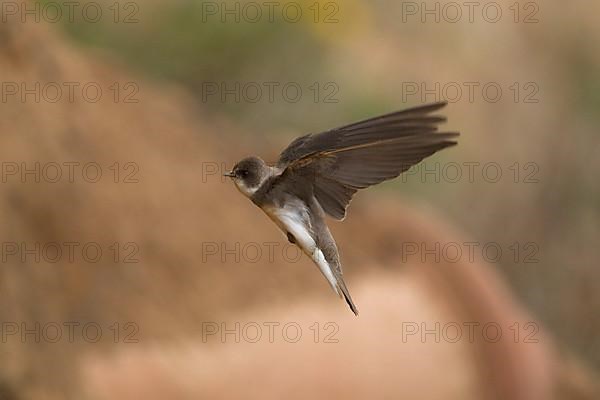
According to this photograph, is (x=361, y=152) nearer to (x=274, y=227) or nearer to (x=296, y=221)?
(x=296, y=221)

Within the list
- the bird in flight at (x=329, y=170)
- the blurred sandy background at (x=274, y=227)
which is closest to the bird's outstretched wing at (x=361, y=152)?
the bird in flight at (x=329, y=170)

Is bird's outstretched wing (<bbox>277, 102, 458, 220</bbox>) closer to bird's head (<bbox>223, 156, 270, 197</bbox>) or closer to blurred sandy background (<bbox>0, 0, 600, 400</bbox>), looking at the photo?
bird's head (<bbox>223, 156, 270, 197</bbox>)

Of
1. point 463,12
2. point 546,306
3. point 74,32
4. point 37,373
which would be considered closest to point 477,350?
point 546,306

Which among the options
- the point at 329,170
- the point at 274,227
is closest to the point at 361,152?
the point at 329,170

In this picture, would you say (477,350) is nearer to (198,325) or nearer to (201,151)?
(198,325)

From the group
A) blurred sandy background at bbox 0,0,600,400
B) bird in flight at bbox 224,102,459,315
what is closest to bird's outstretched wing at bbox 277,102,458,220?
bird in flight at bbox 224,102,459,315
